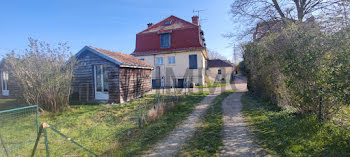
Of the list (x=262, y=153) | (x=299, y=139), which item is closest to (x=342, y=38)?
(x=299, y=139)

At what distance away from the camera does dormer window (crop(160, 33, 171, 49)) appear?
18.5 meters

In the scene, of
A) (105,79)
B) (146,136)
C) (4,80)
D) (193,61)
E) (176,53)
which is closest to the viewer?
(146,136)

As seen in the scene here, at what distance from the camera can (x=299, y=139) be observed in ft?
11.8

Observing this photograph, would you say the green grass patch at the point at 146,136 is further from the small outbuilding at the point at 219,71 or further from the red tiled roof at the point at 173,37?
the small outbuilding at the point at 219,71

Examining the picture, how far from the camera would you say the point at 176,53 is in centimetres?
1775

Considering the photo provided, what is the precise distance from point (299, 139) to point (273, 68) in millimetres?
4000

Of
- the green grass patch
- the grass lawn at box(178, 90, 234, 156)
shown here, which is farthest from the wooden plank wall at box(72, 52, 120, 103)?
the grass lawn at box(178, 90, 234, 156)

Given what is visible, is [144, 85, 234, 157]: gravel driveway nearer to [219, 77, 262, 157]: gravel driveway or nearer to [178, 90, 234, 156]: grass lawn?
[178, 90, 234, 156]: grass lawn

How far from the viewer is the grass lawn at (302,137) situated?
123 inches

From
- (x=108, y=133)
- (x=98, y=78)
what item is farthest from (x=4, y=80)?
(x=108, y=133)

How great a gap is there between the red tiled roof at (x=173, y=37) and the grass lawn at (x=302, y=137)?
1325 cm

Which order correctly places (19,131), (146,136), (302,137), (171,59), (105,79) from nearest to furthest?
1. (302,137)
2. (146,136)
3. (19,131)
4. (105,79)
5. (171,59)

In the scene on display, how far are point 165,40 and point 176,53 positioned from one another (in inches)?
90.0

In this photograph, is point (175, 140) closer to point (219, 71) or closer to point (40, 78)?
point (40, 78)
